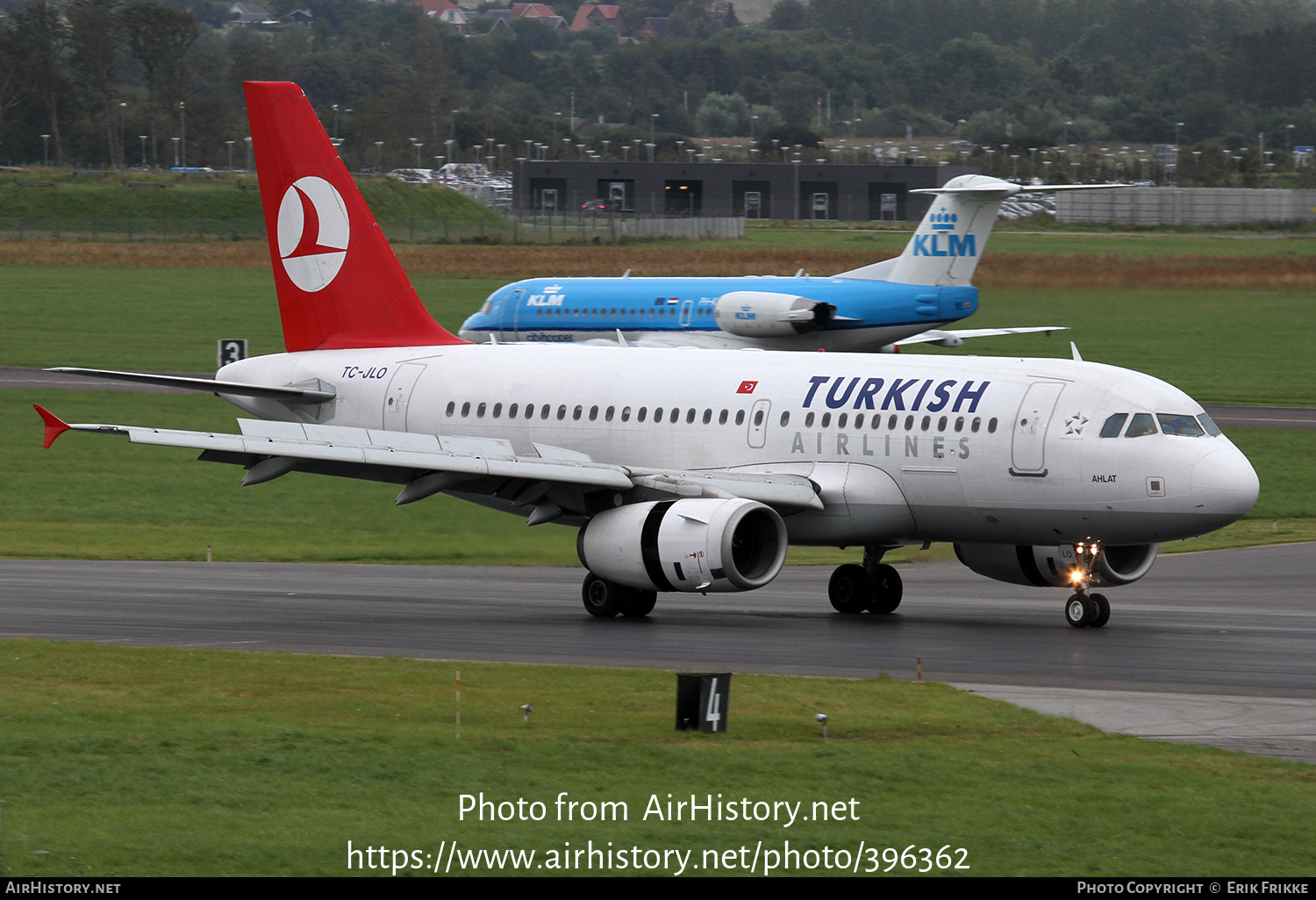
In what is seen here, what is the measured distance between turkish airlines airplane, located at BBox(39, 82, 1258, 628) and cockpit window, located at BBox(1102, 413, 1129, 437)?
0.02 m

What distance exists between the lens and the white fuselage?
2930 centimetres

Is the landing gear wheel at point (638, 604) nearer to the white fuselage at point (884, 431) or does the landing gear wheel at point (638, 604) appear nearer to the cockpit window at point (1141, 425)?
the white fuselage at point (884, 431)

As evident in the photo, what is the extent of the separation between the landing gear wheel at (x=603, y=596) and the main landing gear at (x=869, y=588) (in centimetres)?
397

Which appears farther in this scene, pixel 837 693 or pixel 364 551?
pixel 364 551

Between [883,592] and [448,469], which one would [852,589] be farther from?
[448,469]

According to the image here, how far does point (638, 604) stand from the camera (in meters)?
31.8

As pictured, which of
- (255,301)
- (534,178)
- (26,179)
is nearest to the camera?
(255,301)

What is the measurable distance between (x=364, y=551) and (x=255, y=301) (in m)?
62.0

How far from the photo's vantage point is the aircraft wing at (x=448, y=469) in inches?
1212

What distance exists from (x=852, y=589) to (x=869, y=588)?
1.06 ft

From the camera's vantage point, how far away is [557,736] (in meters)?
19.3

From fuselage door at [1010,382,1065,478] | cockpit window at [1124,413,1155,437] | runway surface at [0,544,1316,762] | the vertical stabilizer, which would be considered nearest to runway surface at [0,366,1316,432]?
the vertical stabilizer

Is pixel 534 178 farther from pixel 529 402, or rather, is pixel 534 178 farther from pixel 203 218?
pixel 529 402

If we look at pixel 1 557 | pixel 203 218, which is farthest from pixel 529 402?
pixel 203 218
